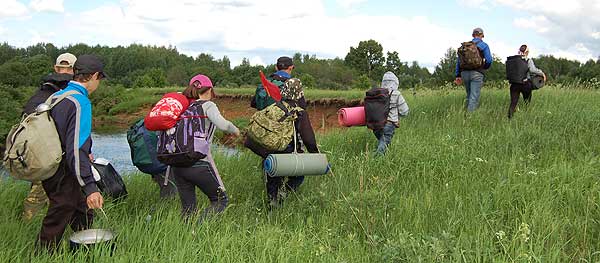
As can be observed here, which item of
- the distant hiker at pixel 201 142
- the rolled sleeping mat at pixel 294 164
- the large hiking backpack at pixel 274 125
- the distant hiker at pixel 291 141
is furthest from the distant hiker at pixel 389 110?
the distant hiker at pixel 201 142

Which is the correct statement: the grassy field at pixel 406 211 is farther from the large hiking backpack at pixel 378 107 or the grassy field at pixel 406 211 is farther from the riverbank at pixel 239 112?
the riverbank at pixel 239 112

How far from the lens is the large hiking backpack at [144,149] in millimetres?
5637

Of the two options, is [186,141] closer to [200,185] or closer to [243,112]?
[200,185]

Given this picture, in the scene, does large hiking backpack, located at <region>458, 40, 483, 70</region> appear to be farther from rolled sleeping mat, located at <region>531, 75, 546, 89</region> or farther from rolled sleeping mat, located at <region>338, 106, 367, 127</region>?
rolled sleeping mat, located at <region>338, 106, 367, 127</region>

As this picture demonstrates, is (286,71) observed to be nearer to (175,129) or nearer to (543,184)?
(175,129)

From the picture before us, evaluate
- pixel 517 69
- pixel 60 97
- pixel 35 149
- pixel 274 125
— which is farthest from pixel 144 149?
pixel 517 69

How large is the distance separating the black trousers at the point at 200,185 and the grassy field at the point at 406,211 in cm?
18

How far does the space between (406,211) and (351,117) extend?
6.74 feet

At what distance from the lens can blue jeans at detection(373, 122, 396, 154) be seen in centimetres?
720

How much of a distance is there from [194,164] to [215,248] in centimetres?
99

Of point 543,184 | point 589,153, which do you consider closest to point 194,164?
point 543,184

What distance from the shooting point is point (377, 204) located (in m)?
5.04

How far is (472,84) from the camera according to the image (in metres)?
9.95

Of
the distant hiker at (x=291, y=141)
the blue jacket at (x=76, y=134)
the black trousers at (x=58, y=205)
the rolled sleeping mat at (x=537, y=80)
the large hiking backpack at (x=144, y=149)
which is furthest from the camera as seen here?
the rolled sleeping mat at (x=537, y=80)
